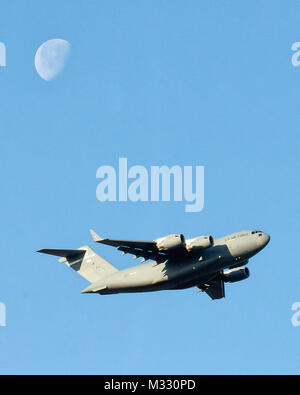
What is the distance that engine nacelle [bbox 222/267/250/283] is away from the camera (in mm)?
47219

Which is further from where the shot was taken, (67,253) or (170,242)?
(67,253)

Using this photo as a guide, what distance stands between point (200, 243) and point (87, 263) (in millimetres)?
9006

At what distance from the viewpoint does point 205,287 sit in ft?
159

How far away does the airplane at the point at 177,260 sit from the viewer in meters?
42.0

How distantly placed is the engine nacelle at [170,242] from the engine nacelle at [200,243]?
1.38 feet

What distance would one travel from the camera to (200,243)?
41.8m

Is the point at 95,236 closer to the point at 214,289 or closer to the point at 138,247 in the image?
the point at 138,247

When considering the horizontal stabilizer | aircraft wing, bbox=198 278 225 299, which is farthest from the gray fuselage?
the horizontal stabilizer

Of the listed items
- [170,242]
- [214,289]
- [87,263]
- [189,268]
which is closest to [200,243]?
[170,242]

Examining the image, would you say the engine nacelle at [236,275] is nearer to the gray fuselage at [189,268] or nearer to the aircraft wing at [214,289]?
the aircraft wing at [214,289]
